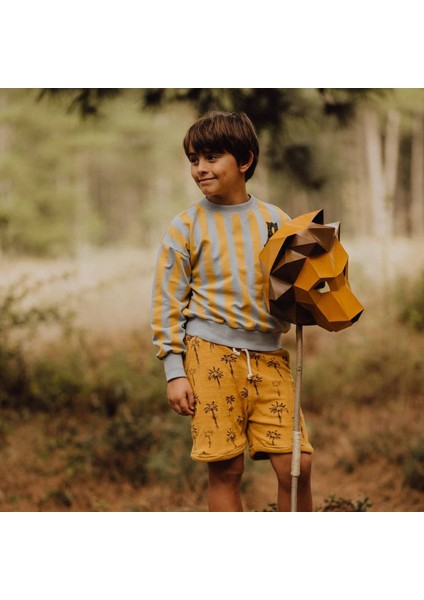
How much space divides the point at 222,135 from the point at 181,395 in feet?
2.70

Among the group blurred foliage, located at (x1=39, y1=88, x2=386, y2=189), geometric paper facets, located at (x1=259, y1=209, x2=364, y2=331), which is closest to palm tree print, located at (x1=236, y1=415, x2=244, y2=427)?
geometric paper facets, located at (x1=259, y1=209, x2=364, y2=331)

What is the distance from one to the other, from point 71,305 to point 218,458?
12.6 ft

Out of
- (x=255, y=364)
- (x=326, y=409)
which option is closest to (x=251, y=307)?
(x=255, y=364)

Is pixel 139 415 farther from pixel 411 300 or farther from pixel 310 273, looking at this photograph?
pixel 310 273

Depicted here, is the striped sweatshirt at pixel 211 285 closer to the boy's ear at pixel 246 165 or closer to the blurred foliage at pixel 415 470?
the boy's ear at pixel 246 165

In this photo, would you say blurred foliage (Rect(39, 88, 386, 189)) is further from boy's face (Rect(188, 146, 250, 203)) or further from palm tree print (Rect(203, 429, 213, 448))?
palm tree print (Rect(203, 429, 213, 448))

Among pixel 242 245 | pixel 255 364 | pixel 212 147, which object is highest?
pixel 212 147

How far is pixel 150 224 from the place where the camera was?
22.2ft

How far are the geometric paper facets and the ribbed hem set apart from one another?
16cm

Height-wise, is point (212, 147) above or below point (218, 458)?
above

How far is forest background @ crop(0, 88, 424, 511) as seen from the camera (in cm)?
436

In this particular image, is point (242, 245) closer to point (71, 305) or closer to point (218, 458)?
point (218, 458)

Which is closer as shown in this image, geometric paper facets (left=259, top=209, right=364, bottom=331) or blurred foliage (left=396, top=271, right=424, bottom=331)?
geometric paper facets (left=259, top=209, right=364, bottom=331)

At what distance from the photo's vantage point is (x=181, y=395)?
88.1 inches
